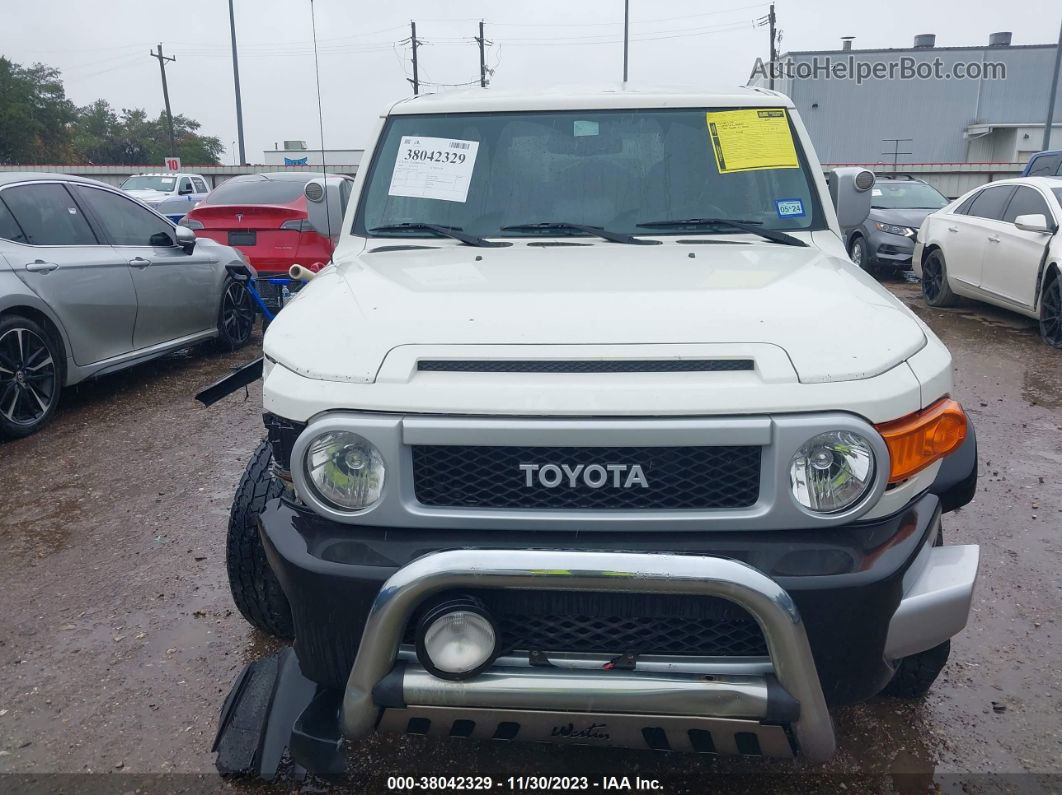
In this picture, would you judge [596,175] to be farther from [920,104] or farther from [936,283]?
[920,104]

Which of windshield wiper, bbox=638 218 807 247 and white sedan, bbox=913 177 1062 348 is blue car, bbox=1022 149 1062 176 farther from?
windshield wiper, bbox=638 218 807 247

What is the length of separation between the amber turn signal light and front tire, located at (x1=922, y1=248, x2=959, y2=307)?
28.4ft

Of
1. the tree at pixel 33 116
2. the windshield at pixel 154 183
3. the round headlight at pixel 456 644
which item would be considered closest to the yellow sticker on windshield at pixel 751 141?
the round headlight at pixel 456 644

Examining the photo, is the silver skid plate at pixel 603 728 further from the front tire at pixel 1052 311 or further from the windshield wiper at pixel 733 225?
the front tire at pixel 1052 311

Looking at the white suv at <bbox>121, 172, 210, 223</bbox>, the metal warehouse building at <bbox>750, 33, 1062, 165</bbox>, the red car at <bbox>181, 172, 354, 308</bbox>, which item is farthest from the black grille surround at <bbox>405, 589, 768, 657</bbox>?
the metal warehouse building at <bbox>750, 33, 1062, 165</bbox>

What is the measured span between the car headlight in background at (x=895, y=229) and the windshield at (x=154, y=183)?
19.1 m

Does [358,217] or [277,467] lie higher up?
[358,217]

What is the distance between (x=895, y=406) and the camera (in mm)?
1854

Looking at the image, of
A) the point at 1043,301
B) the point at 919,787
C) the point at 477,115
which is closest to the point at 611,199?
the point at 477,115

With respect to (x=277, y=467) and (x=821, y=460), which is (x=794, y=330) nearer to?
(x=821, y=460)

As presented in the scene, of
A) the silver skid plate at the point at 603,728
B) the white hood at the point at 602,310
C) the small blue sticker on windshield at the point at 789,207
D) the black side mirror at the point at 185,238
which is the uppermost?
the small blue sticker on windshield at the point at 789,207

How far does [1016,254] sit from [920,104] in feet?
140

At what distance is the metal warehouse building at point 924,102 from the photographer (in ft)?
145

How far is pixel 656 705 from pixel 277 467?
3.47 ft
